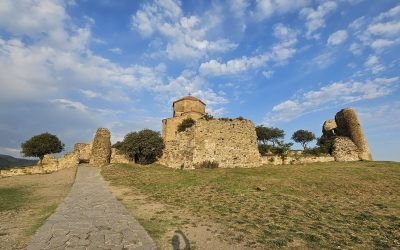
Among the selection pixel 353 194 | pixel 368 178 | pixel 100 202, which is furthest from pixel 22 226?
pixel 368 178

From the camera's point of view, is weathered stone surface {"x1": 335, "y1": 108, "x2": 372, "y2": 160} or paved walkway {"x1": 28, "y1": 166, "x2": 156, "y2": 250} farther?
weathered stone surface {"x1": 335, "y1": 108, "x2": 372, "y2": 160}

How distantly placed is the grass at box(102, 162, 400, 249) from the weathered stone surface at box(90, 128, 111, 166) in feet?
29.5

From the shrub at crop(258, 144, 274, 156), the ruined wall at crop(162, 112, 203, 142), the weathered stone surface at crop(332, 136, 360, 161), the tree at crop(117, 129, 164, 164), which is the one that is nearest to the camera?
the weathered stone surface at crop(332, 136, 360, 161)

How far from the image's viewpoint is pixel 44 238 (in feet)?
22.0

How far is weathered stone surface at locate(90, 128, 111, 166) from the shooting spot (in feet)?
94.8

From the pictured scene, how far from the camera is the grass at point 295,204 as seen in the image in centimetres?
733

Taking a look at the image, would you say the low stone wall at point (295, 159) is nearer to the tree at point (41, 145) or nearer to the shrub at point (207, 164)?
the shrub at point (207, 164)

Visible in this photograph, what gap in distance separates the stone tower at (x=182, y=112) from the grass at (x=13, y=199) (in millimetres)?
28212

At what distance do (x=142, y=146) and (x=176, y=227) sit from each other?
25.9 m

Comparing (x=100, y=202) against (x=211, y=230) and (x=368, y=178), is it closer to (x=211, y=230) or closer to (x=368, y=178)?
(x=211, y=230)

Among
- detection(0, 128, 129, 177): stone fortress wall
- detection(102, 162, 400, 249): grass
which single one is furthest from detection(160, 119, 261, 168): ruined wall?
detection(0, 128, 129, 177): stone fortress wall

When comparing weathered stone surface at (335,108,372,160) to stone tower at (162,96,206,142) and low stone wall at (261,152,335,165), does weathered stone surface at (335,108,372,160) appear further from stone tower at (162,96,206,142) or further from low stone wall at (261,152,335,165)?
stone tower at (162,96,206,142)

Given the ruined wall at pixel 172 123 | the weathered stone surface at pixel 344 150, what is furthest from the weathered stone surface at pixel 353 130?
the ruined wall at pixel 172 123

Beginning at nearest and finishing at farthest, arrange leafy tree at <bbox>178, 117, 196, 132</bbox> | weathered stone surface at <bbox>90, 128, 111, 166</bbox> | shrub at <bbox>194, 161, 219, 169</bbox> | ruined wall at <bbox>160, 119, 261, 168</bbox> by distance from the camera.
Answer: shrub at <bbox>194, 161, 219, 169</bbox>
ruined wall at <bbox>160, 119, 261, 168</bbox>
weathered stone surface at <bbox>90, 128, 111, 166</bbox>
leafy tree at <bbox>178, 117, 196, 132</bbox>
